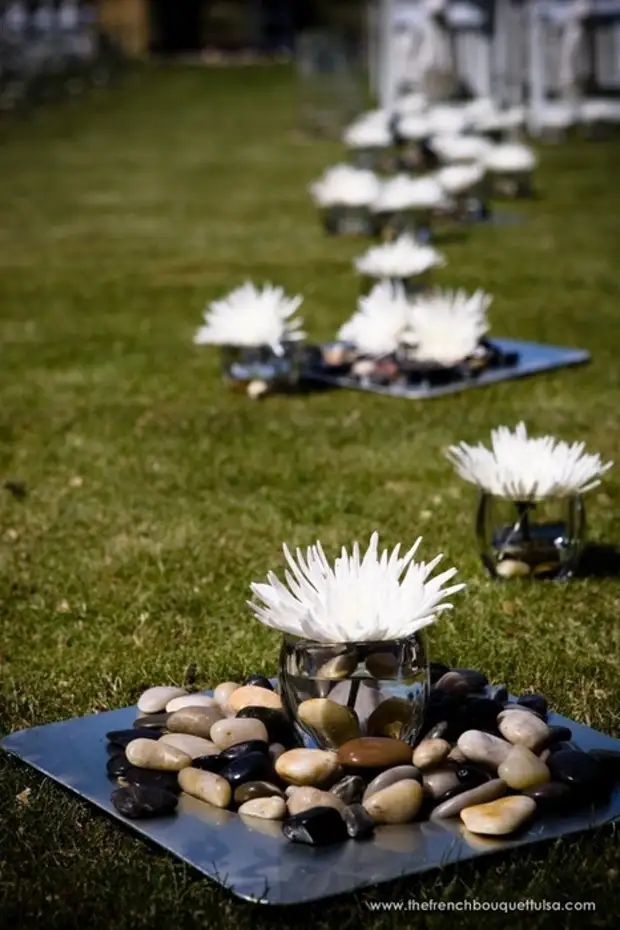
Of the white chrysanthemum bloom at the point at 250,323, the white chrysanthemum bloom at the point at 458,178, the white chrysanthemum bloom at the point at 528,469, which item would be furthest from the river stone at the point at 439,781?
the white chrysanthemum bloom at the point at 458,178

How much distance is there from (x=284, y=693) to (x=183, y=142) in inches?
818

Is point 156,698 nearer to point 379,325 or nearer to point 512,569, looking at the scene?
point 512,569

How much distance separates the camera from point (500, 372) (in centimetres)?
755

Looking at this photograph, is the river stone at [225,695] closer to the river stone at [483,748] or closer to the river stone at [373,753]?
the river stone at [373,753]

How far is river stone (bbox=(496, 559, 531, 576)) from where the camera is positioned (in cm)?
467

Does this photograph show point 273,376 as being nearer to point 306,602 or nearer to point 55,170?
point 306,602

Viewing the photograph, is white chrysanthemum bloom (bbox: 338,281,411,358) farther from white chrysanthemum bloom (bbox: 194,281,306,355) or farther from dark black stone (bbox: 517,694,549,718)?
dark black stone (bbox: 517,694,549,718)

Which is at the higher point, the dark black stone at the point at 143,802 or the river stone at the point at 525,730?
the river stone at the point at 525,730

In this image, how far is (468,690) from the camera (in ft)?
11.7

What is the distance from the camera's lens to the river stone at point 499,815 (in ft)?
10.0

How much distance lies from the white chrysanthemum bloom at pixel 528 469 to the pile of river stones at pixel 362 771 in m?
1.15

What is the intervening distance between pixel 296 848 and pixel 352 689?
35 cm

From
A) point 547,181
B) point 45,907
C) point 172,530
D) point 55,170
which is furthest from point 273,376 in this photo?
point 55,170

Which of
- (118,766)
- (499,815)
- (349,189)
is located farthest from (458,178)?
(499,815)
